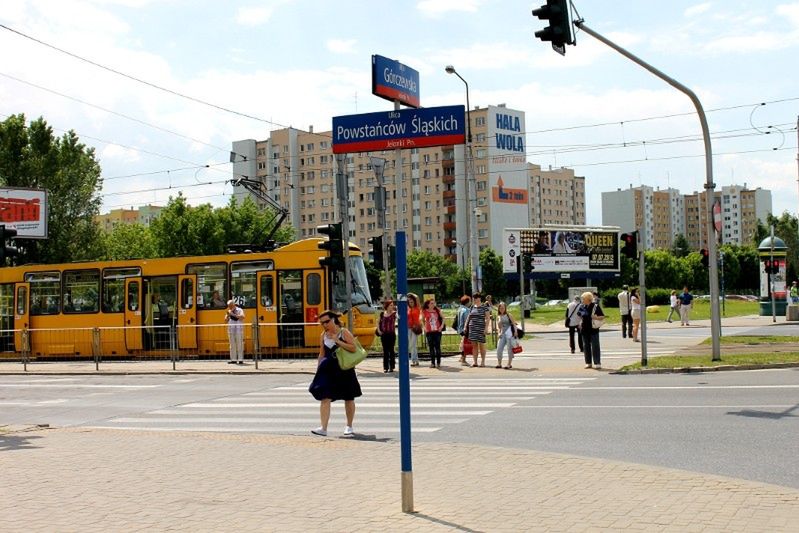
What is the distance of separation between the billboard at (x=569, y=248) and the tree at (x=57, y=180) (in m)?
25.8

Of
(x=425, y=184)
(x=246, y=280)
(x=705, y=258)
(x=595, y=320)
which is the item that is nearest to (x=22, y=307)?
(x=246, y=280)

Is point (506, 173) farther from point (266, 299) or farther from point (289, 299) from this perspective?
point (289, 299)

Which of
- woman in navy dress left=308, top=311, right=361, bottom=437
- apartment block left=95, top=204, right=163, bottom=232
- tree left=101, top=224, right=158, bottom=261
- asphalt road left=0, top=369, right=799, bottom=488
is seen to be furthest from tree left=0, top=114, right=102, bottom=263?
apartment block left=95, top=204, right=163, bottom=232

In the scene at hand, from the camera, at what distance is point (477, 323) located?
72.9ft

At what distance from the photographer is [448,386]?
725 inches

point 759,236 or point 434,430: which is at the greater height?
point 759,236

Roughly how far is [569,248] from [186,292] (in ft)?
117

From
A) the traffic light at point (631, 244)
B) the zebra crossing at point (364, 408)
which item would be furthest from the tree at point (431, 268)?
the zebra crossing at point (364, 408)

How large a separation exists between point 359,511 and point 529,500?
4.45 feet

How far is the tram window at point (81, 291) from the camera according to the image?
95.7 ft

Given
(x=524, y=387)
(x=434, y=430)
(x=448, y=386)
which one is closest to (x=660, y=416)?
(x=434, y=430)

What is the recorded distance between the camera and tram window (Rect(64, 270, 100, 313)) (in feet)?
95.7

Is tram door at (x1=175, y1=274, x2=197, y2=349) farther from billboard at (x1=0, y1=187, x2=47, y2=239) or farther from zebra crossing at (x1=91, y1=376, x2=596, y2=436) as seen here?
billboard at (x1=0, y1=187, x2=47, y2=239)

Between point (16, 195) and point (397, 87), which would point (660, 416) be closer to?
point (397, 87)
